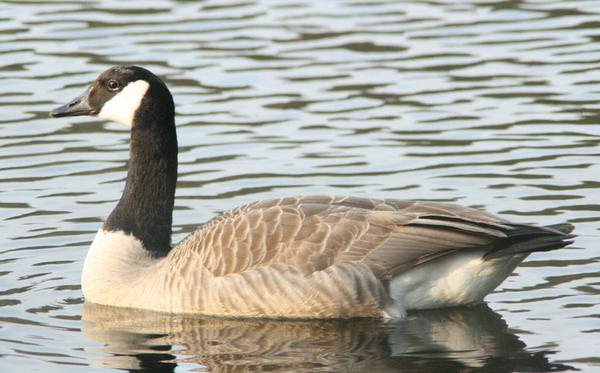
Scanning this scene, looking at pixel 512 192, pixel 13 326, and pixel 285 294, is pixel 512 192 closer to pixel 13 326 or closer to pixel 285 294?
pixel 285 294

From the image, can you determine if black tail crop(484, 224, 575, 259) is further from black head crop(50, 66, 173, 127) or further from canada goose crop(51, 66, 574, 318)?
black head crop(50, 66, 173, 127)

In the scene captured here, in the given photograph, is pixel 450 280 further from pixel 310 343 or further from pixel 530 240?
pixel 310 343

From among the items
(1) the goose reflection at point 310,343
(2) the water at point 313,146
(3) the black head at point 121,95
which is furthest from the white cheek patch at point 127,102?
(1) the goose reflection at point 310,343

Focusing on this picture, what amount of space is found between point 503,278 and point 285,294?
1736 mm

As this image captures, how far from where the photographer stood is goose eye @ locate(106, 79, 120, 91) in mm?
12633

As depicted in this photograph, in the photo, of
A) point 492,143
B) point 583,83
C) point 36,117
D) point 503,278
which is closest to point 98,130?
point 36,117

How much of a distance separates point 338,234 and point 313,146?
463 centimetres

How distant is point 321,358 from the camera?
411 inches

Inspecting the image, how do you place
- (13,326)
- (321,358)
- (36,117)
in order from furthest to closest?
(36,117) → (13,326) → (321,358)

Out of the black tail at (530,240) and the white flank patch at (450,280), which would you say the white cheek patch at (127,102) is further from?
the black tail at (530,240)

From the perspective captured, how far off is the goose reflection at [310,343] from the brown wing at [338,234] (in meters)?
0.49

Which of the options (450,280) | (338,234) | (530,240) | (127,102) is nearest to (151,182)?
(127,102)

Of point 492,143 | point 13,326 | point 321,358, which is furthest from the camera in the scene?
point 492,143

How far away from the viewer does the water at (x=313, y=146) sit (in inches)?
426
